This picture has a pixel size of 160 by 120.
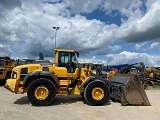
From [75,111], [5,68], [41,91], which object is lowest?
[75,111]

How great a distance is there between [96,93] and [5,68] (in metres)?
11.8

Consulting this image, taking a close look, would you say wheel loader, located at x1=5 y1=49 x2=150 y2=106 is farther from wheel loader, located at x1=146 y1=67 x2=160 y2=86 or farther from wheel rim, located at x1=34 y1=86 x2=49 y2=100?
wheel loader, located at x1=146 y1=67 x2=160 y2=86

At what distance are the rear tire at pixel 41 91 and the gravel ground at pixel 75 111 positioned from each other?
13.8 inches

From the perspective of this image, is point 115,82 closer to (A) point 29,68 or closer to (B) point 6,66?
(A) point 29,68

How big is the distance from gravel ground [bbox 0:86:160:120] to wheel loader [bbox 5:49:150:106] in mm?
459

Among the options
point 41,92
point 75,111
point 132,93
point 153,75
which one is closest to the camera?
point 75,111

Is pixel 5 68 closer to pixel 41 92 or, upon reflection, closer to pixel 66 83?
pixel 66 83

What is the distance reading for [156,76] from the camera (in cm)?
2742

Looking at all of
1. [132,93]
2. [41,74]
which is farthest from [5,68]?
[132,93]

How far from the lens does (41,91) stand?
1296 cm

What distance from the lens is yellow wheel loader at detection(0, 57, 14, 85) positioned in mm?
23016

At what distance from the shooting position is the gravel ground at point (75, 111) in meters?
10.4

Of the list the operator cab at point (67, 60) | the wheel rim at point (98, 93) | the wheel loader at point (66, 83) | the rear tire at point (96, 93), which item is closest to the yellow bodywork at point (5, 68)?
the wheel loader at point (66, 83)

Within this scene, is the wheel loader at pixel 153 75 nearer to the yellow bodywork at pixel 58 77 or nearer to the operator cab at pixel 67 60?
the yellow bodywork at pixel 58 77
